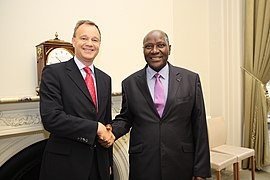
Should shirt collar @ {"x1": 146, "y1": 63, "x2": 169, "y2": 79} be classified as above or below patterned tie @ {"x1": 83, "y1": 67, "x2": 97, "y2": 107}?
above

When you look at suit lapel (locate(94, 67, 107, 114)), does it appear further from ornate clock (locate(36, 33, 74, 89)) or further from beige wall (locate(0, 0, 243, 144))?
beige wall (locate(0, 0, 243, 144))

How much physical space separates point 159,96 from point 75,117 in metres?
0.54

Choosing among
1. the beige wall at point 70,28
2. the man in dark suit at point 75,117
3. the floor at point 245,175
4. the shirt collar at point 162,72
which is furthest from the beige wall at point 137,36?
the shirt collar at point 162,72

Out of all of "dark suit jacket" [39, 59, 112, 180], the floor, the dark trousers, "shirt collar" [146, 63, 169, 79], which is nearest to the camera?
"dark suit jacket" [39, 59, 112, 180]

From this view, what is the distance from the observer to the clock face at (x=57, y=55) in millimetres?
2049

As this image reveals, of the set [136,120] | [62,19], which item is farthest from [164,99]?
[62,19]

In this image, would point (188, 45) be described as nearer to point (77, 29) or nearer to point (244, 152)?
point (244, 152)

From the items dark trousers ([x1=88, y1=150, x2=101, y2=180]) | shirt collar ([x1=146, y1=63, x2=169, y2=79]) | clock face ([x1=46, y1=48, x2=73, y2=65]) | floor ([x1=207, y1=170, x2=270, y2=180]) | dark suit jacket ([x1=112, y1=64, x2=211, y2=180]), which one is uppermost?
clock face ([x1=46, y1=48, x2=73, y2=65])

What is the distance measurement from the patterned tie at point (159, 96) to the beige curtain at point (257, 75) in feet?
7.03

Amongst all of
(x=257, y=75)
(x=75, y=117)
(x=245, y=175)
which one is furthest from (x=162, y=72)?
(x=245, y=175)

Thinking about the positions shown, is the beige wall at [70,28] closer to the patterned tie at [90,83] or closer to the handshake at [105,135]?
the patterned tie at [90,83]

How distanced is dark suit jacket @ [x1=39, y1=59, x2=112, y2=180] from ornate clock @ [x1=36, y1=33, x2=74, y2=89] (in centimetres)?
43

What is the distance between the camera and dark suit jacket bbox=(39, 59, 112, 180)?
153cm

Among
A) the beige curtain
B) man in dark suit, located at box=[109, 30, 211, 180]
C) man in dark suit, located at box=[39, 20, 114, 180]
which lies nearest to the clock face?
man in dark suit, located at box=[39, 20, 114, 180]
